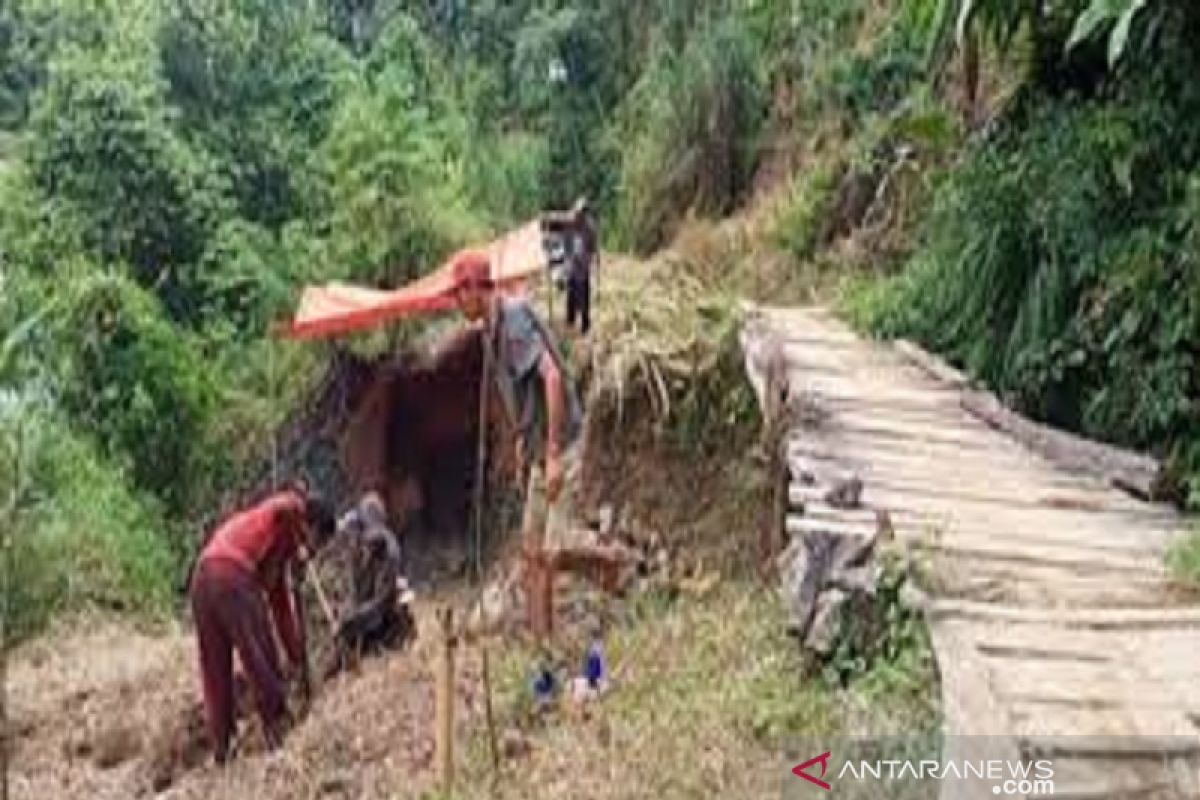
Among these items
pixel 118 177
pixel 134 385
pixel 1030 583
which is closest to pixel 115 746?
pixel 1030 583

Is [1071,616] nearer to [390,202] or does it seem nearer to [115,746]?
[115,746]

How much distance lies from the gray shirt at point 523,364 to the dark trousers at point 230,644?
53.6 inches

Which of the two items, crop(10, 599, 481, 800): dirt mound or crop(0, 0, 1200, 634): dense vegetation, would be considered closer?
crop(10, 599, 481, 800): dirt mound

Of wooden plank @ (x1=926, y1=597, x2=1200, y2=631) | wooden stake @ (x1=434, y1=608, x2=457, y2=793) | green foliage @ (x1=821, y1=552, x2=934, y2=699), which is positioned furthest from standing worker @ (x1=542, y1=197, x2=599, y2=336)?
wooden plank @ (x1=926, y1=597, x2=1200, y2=631)

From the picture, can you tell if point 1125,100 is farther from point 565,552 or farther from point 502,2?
point 502,2

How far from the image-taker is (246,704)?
8344 mm

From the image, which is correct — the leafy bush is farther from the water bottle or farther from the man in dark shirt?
the water bottle

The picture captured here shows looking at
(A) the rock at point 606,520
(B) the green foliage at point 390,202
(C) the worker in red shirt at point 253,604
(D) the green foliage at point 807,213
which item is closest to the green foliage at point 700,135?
(D) the green foliage at point 807,213

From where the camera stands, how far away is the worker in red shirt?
315 inches

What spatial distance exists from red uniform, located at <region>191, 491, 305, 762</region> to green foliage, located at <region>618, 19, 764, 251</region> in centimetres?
1066

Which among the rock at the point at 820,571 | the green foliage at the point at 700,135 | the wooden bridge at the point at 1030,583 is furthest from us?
the green foliage at the point at 700,135

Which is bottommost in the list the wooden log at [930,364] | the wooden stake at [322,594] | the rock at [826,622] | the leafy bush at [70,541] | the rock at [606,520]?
the leafy bush at [70,541]

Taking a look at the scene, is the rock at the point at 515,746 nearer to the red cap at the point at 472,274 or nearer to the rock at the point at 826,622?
the rock at the point at 826,622

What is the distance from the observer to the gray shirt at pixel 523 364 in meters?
7.96
